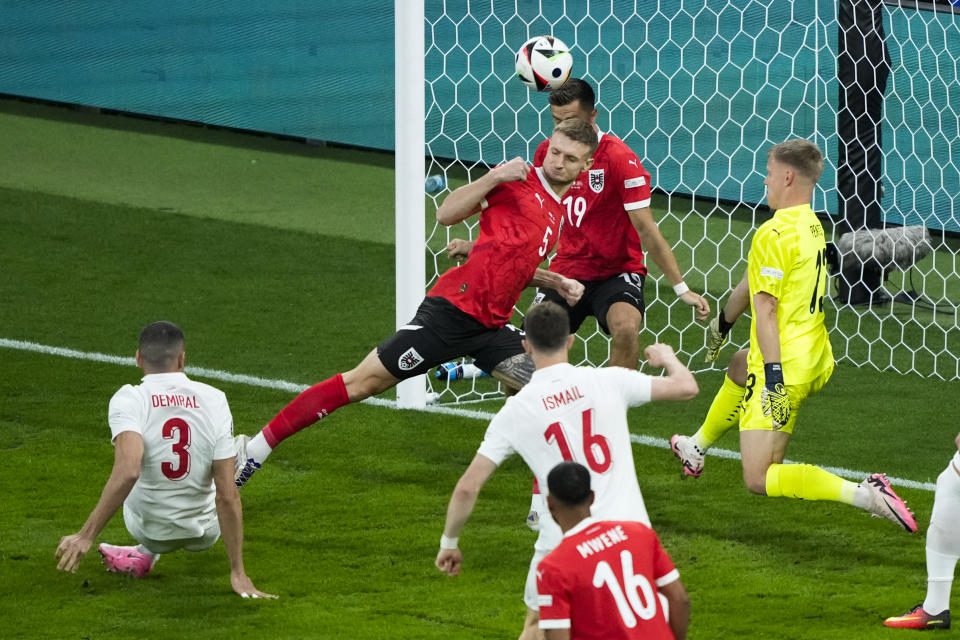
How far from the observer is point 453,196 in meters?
5.89

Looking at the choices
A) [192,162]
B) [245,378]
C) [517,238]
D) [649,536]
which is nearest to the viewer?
[649,536]

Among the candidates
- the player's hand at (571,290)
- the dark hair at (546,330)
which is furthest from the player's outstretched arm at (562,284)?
the dark hair at (546,330)

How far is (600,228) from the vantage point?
7262 millimetres

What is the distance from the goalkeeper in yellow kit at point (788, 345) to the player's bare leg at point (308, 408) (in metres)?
1.59

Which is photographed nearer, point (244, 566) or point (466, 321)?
point (244, 566)

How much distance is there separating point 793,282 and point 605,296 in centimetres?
175

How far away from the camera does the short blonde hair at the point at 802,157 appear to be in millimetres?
5578

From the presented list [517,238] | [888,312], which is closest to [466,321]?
[517,238]

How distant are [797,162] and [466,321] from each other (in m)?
1.52

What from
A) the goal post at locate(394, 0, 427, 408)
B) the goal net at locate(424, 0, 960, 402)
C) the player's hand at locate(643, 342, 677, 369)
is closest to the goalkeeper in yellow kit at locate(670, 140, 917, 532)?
the player's hand at locate(643, 342, 677, 369)

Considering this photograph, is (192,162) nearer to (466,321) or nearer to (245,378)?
(245,378)

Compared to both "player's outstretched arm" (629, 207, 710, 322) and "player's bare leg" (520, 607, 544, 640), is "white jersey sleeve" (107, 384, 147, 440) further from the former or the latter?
"player's outstretched arm" (629, 207, 710, 322)

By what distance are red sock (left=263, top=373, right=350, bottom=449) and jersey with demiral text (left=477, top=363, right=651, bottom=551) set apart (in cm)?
204

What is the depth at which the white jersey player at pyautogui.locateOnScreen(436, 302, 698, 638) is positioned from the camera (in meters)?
4.23
